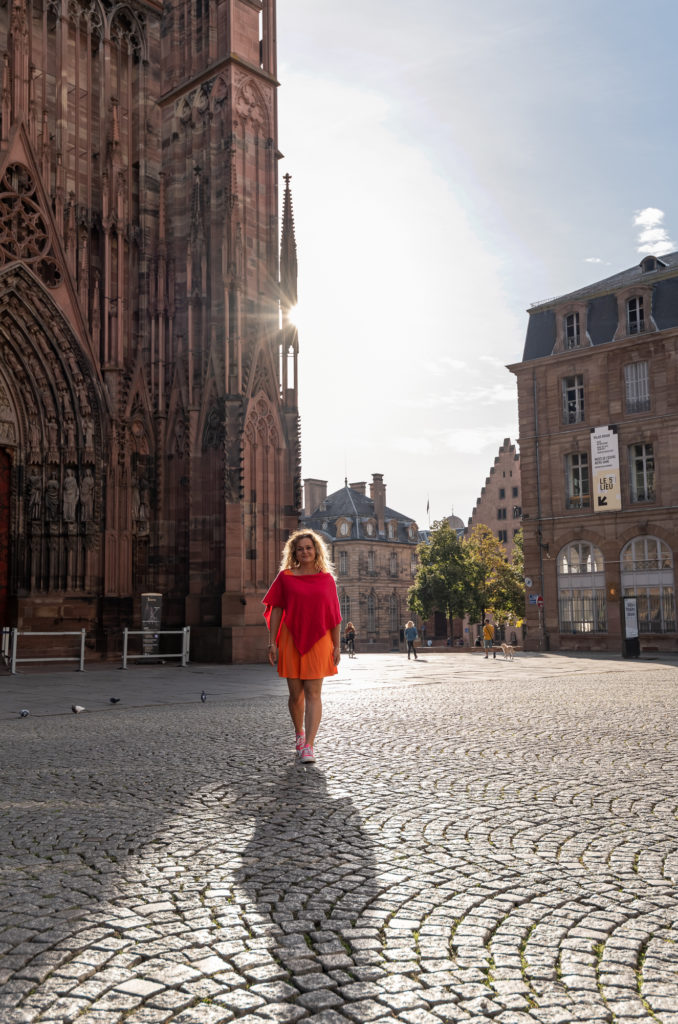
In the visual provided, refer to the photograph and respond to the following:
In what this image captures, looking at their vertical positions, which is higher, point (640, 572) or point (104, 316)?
point (104, 316)

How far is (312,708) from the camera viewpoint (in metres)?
6.58

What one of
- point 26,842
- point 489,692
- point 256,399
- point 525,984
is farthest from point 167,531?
point 525,984

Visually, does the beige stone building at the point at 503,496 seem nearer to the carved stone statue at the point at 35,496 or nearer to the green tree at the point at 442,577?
the green tree at the point at 442,577

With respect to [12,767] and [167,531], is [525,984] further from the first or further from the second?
[167,531]

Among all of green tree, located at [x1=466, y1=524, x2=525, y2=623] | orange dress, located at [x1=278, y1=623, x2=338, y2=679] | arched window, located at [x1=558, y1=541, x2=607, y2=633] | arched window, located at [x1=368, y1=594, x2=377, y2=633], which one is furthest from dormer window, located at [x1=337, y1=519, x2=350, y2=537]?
orange dress, located at [x1=278, y1=623, x2=338, y2=679]

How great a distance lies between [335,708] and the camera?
10844 millimetres

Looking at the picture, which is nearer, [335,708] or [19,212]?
[335,708]

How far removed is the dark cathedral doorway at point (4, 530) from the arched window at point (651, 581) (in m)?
23.7

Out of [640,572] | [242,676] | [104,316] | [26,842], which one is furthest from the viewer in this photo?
[640,572]

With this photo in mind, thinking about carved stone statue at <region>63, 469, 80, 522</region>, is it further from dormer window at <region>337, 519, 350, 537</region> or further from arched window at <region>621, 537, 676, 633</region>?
dormer window at <region>337, 519, 350, 537</region>

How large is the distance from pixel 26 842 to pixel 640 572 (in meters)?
33.4

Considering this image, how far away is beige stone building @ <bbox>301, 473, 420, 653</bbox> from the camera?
72062mm

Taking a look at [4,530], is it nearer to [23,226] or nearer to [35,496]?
[35,496]

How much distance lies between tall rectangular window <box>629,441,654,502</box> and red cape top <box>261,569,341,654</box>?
1215 inches
